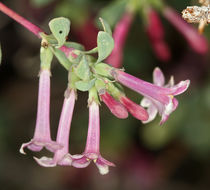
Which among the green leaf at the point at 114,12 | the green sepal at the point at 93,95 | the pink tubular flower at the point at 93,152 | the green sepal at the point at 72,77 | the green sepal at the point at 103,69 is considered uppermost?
the green leaf at the point at 114,12

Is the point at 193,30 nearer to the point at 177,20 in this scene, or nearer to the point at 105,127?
the point at 177,20

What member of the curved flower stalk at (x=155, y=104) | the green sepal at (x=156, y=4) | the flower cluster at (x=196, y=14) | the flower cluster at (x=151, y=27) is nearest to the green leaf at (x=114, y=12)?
the flower cluster at (x=151, y=27)

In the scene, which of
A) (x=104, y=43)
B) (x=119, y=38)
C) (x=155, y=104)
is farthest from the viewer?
(x=119, y=38)

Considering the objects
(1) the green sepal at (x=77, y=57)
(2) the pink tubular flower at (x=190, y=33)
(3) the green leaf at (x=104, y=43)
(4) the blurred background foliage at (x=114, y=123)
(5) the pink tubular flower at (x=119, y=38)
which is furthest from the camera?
(4) the blurred background foliage at (x=114, y=123)

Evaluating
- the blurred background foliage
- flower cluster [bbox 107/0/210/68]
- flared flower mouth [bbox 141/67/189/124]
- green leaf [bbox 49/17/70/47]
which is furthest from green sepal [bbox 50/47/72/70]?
the blurred background foliage

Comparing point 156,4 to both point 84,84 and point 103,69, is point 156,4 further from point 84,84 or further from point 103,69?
point 84,84

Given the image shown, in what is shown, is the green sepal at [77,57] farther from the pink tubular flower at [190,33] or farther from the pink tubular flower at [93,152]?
the pink tubular flower at [190,33]

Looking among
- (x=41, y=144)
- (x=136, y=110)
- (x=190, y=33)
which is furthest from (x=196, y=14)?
(x=190, y=33)
